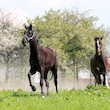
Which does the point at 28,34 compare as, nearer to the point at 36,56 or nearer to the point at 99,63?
the point at 36,56

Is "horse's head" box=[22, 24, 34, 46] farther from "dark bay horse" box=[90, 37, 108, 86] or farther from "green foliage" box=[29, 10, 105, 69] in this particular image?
"green foliage" box=[29, 10, 105, 69]

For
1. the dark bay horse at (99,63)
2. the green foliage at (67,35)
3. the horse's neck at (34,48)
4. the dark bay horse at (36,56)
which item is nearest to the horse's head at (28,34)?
the dark bay horse at (36,56)

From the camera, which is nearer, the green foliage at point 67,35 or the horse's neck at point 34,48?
the horse's neck at point 34,48

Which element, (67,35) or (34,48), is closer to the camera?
(34,48)

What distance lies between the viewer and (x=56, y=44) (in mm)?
50312

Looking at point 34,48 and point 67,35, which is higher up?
point 67,35

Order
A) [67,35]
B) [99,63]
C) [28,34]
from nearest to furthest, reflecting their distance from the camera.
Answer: [28,34] → [99,63] → [67,35]

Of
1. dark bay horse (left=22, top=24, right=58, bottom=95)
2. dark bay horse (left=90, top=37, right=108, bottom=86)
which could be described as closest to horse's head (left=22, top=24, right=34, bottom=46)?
dark bay horse (left=22, top=24, right=58, bottom=95)

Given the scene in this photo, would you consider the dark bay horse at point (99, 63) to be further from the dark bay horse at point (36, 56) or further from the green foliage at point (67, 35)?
the green foliage at point (67, 35)

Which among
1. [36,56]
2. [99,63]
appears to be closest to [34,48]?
[36,56]

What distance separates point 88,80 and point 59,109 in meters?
29.6

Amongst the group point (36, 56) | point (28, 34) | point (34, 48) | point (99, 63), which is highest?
point (28, 34)

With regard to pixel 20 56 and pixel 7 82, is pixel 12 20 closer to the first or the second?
pixel 20 56

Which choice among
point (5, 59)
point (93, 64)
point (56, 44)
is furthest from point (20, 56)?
point (93, 64)
